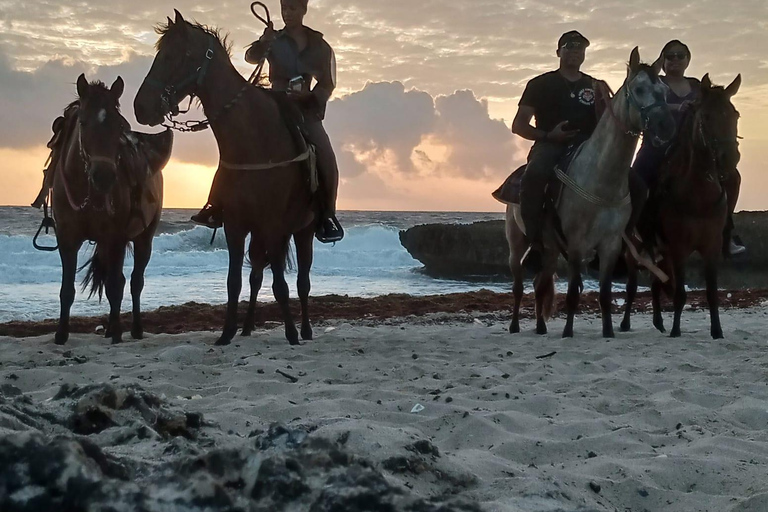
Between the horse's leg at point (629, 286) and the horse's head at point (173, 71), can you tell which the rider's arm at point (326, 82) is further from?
the horse's leg at point (629, 286)

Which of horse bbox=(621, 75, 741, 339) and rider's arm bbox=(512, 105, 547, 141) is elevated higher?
rider's arm bbox=(512, 105, 547, 141)

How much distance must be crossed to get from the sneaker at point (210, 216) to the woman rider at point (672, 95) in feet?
14.1

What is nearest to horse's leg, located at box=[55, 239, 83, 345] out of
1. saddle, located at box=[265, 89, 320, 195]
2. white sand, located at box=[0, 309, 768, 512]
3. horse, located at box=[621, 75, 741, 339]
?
white sand, located at box=[0, 309, 768, 512]

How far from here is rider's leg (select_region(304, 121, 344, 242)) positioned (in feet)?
21.4

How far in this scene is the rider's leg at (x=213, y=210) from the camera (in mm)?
6199

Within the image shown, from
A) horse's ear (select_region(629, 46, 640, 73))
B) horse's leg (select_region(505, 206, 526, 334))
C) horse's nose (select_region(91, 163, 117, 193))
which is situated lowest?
horse's leg (select_region(505, 206, 526, 334))

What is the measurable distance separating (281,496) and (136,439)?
909mm

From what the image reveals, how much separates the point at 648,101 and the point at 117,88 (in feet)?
15.2

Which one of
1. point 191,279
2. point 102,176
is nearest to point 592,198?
point 102,176

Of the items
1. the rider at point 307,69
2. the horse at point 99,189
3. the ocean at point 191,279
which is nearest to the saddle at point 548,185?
the rider at point 307,69

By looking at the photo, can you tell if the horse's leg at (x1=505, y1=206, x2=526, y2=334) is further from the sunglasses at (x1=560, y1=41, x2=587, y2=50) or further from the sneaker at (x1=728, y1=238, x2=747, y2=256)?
the sneaker at (x1=728, y1=238, x2=747, y2=256)

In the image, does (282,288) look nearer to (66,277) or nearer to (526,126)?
(66,277)

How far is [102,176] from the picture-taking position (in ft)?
18.9

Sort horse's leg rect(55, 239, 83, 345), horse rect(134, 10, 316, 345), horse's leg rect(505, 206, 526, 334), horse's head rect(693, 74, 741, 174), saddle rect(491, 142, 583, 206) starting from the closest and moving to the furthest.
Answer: horse rect(134, 10, 316, 345) → horse's leg rect(55, 239, 83, 345) → horse's head rect(693, 74, 741, 174) → saddle rect(491, 142, 583, 206) → horse's leg rect(505, 206, 526, 334)
